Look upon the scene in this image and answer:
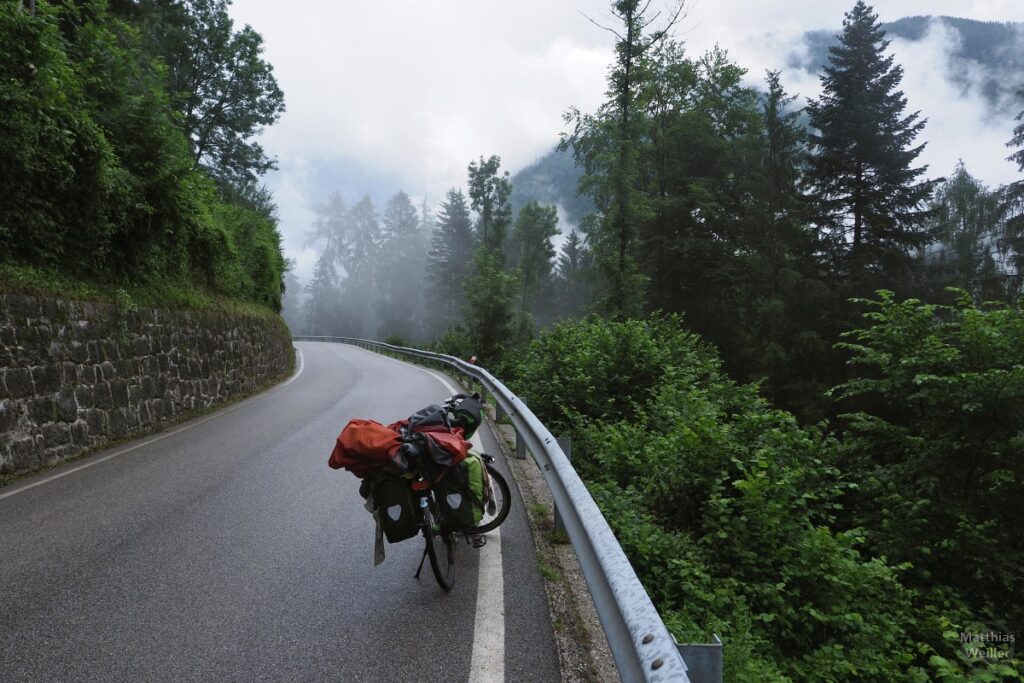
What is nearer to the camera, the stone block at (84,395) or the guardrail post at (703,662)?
the guardrail post at (703,662)

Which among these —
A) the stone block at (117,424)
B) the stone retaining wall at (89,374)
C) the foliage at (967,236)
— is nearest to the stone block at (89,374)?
the stone retaining wall at (89,374)

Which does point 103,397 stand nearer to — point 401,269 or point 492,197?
point 492,197

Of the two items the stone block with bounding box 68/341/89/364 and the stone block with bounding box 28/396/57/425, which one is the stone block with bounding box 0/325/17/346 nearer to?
the stone block with bounding box 28/396/57/425

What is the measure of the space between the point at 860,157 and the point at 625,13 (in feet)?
42.3

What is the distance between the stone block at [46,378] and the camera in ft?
23.1

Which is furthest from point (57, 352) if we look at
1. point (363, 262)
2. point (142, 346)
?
point (363, 262)

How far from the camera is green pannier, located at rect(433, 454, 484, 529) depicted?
12.2 feet

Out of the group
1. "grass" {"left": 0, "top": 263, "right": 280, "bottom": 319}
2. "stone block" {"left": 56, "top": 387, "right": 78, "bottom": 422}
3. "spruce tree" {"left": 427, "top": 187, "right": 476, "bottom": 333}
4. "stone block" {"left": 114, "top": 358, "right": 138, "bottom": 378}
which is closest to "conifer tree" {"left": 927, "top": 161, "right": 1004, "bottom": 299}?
"grass" {"left": 0, "top": 263, "right": 280, "bottom": 319}

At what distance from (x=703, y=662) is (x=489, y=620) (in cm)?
192

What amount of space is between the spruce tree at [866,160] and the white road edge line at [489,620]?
83.3 feet

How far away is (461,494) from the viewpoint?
3.77 m

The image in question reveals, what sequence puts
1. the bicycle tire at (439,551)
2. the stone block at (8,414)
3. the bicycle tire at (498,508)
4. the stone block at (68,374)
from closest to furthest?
1. the bicycle tire at (439,551)
2. the bicycle tire at (498,508)
3. the stone block at (8,414)
4. the stone block at (68,374)

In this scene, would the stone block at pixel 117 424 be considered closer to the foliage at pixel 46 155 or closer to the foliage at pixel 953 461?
the foliage at pixel 46 155

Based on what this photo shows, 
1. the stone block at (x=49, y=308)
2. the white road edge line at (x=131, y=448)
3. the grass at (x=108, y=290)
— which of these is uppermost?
the grass at (x=108, y=290)
